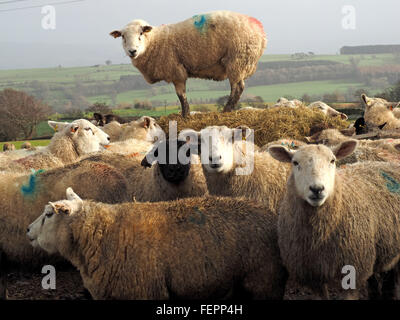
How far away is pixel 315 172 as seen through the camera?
12.3ft

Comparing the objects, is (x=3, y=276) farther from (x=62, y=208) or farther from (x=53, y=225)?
(x=62, y=208)

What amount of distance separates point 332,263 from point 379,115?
7.55m

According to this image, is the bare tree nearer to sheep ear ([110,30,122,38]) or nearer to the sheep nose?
sheep ear ([110,30,122,38])

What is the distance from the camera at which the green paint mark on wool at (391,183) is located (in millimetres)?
4531

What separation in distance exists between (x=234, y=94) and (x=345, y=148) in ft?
21.1

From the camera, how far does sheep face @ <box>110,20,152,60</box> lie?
9.70 m

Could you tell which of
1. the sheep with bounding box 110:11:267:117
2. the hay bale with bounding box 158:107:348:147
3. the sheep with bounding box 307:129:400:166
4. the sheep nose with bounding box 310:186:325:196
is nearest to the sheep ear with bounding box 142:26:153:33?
the sheep with bounding box 110:11:267:117

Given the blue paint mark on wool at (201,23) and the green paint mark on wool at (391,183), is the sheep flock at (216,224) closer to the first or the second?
the green paint mark on wool at (391,183)

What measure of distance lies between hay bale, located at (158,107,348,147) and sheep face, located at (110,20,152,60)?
5.31 ft

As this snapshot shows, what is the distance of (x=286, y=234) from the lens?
13.4 ft

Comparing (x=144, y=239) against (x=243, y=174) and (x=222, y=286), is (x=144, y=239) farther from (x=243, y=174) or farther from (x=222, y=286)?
(x=243, y=174)

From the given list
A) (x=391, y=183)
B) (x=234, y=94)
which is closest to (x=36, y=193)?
(x=391, y=183)
